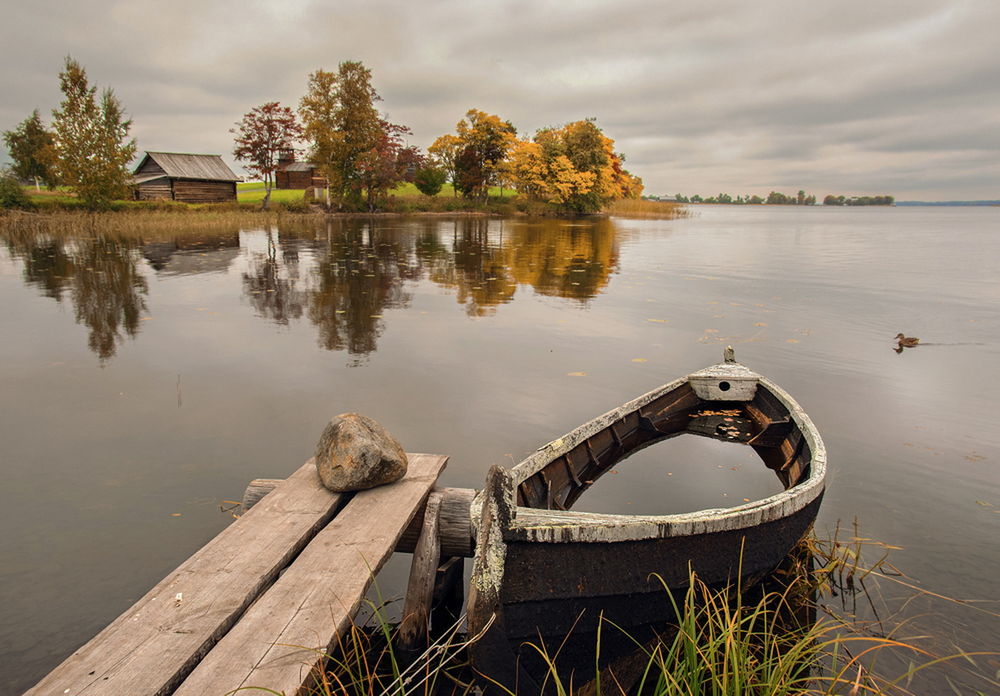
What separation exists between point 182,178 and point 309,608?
5213 centimetres

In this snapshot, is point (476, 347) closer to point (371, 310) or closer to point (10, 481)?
point (371, 310)

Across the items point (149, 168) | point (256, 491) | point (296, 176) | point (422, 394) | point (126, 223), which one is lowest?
point (422, 394)

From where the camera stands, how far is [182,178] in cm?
4634

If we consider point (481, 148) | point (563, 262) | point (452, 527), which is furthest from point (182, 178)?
point (452, 527)

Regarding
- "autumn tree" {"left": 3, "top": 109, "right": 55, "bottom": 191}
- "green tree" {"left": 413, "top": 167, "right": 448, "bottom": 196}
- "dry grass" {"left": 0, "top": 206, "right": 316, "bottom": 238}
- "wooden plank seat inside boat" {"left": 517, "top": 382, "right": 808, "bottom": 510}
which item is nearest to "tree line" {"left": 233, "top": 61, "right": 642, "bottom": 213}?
"green tree" {"left": 413, "top": 167, "right": 448, "bottom": 196}

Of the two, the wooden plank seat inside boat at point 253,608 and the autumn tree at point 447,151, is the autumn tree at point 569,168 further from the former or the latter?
the wooden plank seat inside boat at point 253,608

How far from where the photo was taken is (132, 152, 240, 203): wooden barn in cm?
4572

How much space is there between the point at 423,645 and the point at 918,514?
165 inches

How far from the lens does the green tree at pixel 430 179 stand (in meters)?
60.3

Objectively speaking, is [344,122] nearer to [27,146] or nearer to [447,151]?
[447,151]

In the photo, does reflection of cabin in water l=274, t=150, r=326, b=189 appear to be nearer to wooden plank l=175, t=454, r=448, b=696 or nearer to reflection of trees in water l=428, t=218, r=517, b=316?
reflection of trees in water l=428, t=218, r=517, b=316

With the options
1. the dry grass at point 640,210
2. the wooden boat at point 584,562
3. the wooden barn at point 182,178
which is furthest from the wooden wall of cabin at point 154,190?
the wooden boat at point 584,562

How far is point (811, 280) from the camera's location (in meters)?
18.6

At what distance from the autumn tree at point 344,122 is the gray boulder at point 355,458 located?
159 ft
